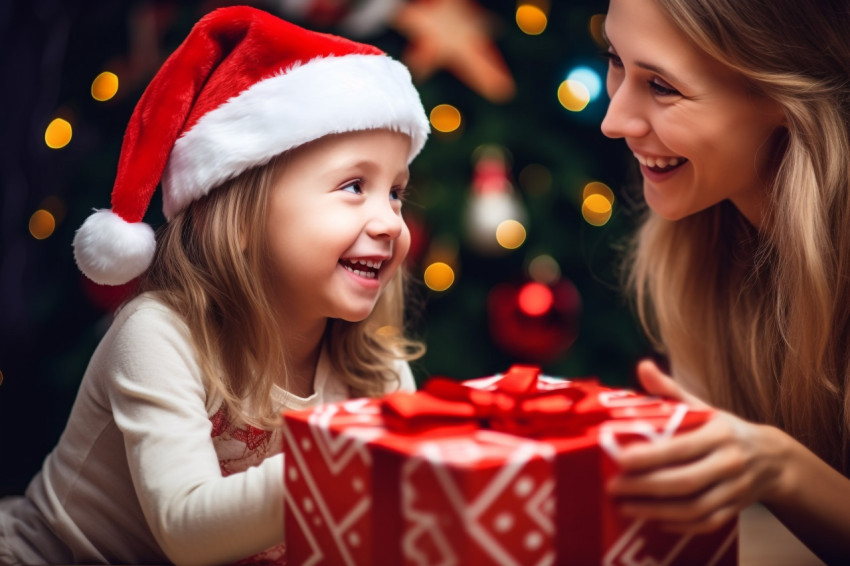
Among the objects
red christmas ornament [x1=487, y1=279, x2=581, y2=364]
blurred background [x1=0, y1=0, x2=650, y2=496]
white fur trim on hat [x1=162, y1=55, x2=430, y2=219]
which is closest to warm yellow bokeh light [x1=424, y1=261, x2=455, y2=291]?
blurred background [x1=0, y1=0, x2=650, y2=496]

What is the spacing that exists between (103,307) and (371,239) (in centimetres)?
113

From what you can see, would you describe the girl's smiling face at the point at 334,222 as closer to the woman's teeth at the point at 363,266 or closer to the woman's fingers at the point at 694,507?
the woman's teeth at the point at 363,266

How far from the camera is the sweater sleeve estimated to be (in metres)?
0.87

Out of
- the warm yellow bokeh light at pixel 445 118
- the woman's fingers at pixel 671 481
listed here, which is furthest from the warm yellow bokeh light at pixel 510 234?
the woman's fingers at pixel 671 481

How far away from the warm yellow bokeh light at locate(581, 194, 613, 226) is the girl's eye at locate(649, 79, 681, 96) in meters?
0.85

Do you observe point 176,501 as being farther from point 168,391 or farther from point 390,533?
point 390,533

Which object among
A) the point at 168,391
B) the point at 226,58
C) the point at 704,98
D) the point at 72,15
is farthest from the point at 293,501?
the point at 72,15

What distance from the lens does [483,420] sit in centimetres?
80

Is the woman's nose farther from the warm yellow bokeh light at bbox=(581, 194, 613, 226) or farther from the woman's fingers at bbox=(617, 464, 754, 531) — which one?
the warm yellow bokeh light at bbox=(581, 194, 613, 226)

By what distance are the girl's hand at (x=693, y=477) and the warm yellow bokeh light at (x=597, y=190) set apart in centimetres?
127

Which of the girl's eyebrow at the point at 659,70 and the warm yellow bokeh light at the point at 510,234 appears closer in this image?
the girl's eyebrow at the point at 659,70

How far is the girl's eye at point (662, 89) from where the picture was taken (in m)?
1.16

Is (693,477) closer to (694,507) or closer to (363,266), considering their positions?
(694,507)

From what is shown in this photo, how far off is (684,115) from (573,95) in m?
0.90
